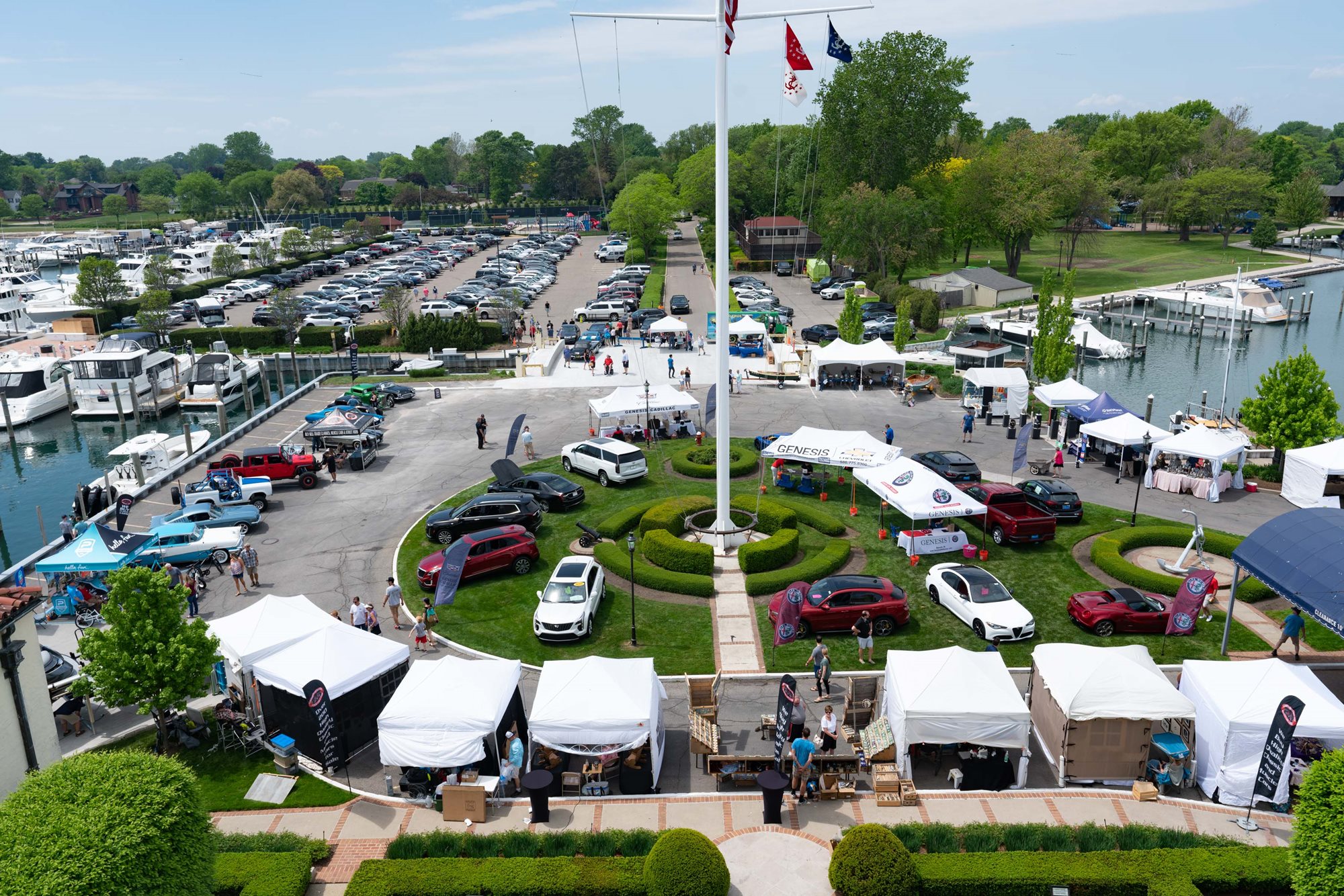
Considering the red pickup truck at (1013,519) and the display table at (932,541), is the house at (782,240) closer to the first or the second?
the red pickup truck at (1013,519)

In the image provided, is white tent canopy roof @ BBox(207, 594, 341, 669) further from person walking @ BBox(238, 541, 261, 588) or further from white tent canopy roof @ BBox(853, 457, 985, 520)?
white tent canopy roof @ BBox(853, 457, 985, 520)

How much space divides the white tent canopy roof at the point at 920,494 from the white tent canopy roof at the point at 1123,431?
9.57m

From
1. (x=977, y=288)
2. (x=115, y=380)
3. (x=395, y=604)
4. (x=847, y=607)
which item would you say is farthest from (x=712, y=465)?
(x=977, y=288)

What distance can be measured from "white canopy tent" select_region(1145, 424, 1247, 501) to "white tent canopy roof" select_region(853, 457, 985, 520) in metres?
9.38

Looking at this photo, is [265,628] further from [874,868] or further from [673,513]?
[874,868]

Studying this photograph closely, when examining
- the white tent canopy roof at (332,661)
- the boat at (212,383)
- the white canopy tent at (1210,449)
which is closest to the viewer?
the white tent canopy roof at (332,661)

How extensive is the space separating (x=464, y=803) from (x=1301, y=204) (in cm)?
12837

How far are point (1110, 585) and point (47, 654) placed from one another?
94.7 feet

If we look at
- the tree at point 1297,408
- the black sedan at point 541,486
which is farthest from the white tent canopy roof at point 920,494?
the tree at point 1297,408

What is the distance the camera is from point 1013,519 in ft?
94.1

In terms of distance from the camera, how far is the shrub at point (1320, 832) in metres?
12.4

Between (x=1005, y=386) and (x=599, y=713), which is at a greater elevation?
(x=1005, y=386)

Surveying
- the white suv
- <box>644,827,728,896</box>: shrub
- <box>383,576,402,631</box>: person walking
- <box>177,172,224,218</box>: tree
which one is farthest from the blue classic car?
<box>177,172,224,218</box>: tree

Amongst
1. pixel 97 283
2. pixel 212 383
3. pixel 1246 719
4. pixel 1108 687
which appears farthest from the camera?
Result: pixel 97 283
